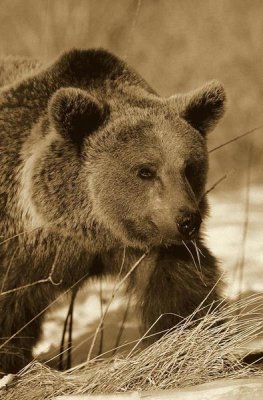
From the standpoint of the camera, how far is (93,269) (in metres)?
5.87

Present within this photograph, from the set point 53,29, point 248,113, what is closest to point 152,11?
point 248,113

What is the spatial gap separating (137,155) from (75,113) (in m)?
0.44

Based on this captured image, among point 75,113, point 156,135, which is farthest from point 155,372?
point 75,113

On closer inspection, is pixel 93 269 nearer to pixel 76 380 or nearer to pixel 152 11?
pixel 76 380

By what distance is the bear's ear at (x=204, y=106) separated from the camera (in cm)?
550

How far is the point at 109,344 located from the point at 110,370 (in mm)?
2243

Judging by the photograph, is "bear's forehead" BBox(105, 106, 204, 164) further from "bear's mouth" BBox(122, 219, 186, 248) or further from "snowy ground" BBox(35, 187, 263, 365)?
"snowy ground" BBox(35, 187, 263, 365)

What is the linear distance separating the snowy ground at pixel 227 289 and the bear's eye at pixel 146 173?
1.74 m

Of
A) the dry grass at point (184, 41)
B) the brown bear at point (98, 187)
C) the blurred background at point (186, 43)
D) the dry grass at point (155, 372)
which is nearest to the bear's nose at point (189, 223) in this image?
the brown bear at point (98, 187)

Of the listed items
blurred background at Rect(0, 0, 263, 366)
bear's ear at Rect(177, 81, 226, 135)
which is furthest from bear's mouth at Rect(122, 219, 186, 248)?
blurred background at Rect(0, 0, 263, 366)

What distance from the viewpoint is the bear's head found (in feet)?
16.6

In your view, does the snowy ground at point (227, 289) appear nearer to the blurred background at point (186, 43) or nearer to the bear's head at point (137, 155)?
the blurred background at point (186, 43)

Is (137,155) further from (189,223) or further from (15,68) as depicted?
(15,68)

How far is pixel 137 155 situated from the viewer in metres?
5.16
